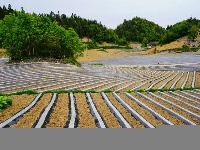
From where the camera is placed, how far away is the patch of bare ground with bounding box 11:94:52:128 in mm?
6824

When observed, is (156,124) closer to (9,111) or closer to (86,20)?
(9,111)

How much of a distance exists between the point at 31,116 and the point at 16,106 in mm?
1540

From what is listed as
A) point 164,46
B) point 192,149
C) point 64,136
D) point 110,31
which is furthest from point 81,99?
point 110,31

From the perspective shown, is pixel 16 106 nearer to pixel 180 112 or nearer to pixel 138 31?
pixel 180 112

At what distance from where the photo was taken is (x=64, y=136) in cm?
593

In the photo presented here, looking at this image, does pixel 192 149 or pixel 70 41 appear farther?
pixel 70 41

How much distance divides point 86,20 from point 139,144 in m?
106

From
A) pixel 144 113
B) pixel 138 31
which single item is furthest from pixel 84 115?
pixel 138 31

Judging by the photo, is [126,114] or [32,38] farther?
[32,38]

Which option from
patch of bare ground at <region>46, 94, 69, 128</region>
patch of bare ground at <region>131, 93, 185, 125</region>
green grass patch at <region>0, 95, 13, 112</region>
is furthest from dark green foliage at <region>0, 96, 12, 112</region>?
patch of bare ground at <region>131, 93, 185, 125</region>

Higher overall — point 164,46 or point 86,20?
point 86,20

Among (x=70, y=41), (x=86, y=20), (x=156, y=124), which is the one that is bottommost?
(x=156, y=124)

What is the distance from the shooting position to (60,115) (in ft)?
25.7

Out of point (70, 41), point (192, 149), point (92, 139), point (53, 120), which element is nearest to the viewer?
point (192, 149)
